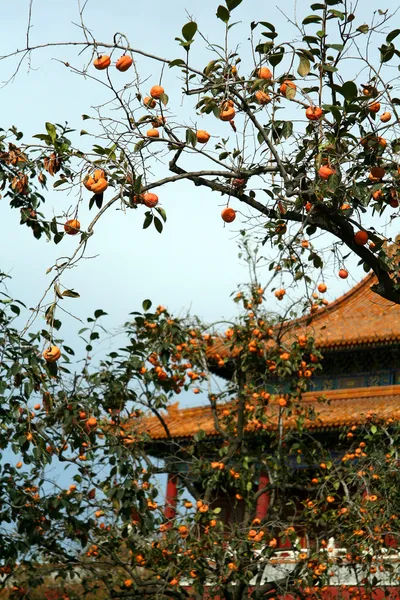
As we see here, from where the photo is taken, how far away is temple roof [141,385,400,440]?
15.7 meters

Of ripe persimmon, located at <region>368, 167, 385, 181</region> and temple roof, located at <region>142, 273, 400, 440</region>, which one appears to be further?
temple roof, located at <region>142, 273, 400, 440</region>

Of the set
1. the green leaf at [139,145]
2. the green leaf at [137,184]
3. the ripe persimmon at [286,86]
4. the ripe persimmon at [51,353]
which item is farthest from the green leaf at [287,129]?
the ripe persimmon at [51,353]

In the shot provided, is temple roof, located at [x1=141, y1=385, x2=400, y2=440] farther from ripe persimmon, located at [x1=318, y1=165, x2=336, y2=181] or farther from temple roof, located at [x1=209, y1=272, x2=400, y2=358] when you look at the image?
ripe persimmon, located at [x1=318, y1=165, x2=336, y2=181]

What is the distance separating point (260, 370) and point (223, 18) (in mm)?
6702

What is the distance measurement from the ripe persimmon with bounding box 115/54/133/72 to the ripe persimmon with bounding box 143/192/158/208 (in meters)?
0.58

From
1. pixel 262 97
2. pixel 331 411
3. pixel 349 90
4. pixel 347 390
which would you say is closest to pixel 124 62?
pixel 262 97

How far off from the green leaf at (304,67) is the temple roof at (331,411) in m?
10.5

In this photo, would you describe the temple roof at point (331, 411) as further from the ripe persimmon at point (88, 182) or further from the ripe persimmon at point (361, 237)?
the ripe persimmon at point (88, 182)

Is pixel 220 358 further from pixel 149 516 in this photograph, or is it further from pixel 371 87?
pixel 371 87

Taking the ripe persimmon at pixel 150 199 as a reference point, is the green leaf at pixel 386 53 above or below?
above

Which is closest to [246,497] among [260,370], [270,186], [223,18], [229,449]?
[229,449]

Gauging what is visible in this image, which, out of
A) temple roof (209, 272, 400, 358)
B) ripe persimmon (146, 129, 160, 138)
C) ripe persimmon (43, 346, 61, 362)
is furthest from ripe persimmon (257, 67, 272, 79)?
temple roof (209, 272, 400, 358)

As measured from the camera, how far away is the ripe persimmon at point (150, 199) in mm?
4621

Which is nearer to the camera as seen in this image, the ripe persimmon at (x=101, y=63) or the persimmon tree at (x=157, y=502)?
the ripe persimmon at (x=101, y=63)
